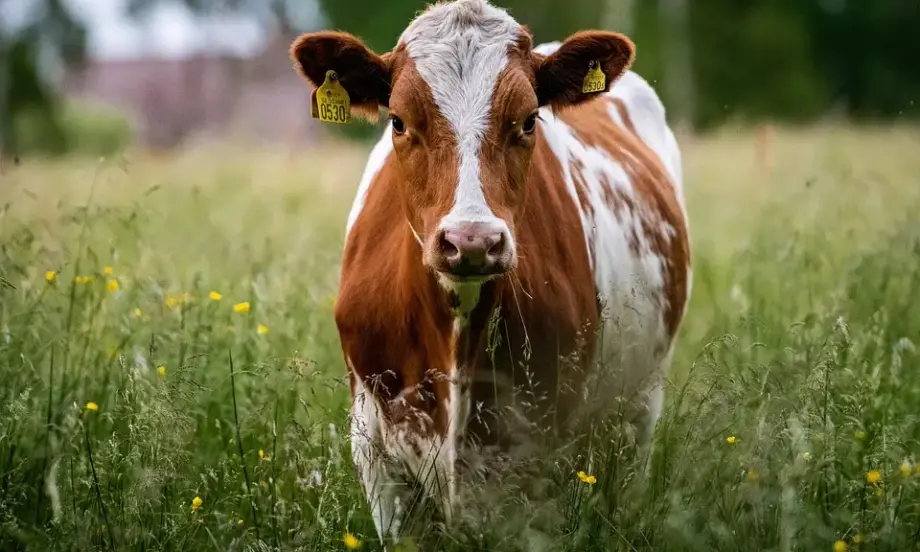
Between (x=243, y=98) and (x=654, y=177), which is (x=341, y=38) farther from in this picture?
(x=243, y=98)

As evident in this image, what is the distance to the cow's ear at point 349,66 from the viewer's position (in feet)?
11.8

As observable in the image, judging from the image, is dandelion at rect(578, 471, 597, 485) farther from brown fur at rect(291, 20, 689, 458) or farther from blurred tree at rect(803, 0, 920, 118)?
blurred tree at rect(803, 0, 920, 118)

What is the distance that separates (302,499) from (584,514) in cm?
86

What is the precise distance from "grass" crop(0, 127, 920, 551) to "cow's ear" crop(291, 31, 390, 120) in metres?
0.95

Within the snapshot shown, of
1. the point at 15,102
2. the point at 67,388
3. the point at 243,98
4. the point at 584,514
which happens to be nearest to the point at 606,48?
the point at 584,514

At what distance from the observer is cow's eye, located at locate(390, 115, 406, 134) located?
3430 mm

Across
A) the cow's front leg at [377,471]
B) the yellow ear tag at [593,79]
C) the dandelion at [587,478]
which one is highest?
the yellow ear tag at [593,79]

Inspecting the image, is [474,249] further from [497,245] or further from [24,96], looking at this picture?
[24,96]

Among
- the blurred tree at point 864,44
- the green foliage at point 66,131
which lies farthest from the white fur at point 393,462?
the blurred tree at point 864,44

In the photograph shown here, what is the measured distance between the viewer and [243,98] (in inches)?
1746

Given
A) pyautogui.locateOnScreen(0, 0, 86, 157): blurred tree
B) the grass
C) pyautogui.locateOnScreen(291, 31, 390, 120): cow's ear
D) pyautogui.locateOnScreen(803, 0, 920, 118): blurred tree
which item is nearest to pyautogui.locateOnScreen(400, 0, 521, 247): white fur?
pyautogui.locateOnScreen(291, 31, 390, 120): cow's ear

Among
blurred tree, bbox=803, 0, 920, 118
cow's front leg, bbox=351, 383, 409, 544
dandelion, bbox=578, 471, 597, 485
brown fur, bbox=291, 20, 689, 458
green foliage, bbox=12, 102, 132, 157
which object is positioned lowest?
green foliage, bbox=12, 102, 132, 157

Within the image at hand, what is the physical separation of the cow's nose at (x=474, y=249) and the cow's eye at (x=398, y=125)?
554 millimetres

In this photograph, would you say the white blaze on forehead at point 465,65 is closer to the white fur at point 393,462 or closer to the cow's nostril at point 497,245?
the cow's nostril at point 497,245
